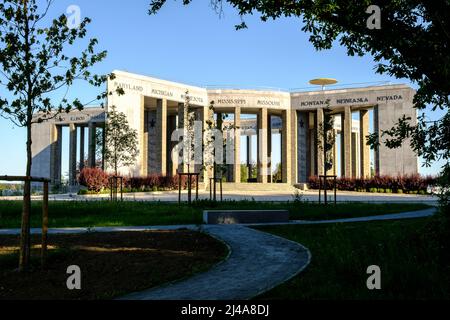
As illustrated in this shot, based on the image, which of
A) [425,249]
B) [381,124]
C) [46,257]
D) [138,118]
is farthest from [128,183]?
[425,249]

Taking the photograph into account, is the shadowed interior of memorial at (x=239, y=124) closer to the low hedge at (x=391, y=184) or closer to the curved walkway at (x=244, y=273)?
the low hedge at (x=391, y=184)

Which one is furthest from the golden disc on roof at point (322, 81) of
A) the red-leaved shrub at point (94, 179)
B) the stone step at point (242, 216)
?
the stone step at point (242, 216)

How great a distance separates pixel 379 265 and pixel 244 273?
237 centimetres

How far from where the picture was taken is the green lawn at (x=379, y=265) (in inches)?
257

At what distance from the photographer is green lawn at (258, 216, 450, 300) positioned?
6531mm

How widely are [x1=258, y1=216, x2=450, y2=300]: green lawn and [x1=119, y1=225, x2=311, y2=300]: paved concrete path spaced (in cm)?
28

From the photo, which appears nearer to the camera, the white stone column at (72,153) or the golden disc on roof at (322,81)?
the golden disc on roof at (322,81)

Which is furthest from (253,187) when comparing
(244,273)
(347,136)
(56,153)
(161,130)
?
(244,273)

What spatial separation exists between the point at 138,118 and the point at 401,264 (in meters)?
37.7

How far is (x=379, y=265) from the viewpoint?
7.94 metres

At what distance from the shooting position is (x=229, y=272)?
7973mm

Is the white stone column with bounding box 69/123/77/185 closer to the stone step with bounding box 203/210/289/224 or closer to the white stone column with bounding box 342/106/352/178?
the white stone column with bounding box 342/106/352/178

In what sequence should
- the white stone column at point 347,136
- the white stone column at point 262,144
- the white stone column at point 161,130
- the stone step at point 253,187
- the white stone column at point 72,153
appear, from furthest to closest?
the white stone column at point 72,153, the white stone column at point 262,144, the white stone column at point 347,136, the white stone column at point 161,130, the stone step at point 253,187

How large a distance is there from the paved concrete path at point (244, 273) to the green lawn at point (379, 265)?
280 mm
